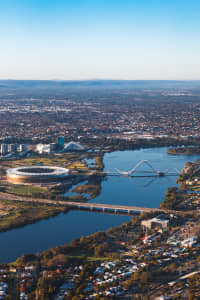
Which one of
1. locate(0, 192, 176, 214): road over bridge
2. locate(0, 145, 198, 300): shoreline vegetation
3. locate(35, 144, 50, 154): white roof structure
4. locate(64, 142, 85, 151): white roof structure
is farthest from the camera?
locate(64, 142, 85, 151): white roof structure

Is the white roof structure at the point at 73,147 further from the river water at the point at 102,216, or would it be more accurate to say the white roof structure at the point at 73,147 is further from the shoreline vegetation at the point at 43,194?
the shoreline vegetation at the point at 43,194

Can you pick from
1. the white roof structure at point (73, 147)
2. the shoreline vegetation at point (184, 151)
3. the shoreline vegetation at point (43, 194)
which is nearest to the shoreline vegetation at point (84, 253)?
the shoreline vegetation at point (43, 194)

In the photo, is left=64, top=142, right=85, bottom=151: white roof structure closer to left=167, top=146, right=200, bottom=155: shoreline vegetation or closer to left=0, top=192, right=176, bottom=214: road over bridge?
Result: left=167, top=146, right=200, bottom=155: shoreline vegetation

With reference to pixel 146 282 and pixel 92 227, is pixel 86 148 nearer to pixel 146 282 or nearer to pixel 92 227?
pixel 92 227

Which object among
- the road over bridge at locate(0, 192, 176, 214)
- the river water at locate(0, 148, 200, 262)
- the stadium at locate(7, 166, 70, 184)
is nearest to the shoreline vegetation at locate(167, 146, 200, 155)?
the river water at locate(0, 148, 200, 262)

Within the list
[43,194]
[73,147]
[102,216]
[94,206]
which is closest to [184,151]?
Answer: [73,147]

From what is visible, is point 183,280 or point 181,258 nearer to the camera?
point 183,280

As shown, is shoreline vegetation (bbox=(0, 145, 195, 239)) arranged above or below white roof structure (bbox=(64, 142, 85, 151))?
below

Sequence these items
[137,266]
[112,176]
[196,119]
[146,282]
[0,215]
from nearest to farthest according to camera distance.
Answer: [146,282] → [137,266] → [0,215] → [112,176] → [196,119]

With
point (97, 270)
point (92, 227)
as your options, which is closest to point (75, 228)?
point (92, 227)
